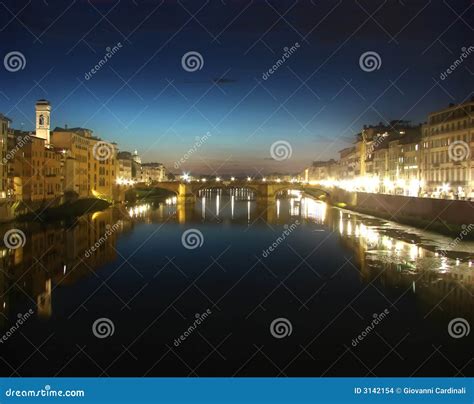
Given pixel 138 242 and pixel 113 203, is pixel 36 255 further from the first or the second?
pixel 113 203

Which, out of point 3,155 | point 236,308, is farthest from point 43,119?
point 236,308

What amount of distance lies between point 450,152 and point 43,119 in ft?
86.2

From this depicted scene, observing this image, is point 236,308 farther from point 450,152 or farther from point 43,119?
point 43,119

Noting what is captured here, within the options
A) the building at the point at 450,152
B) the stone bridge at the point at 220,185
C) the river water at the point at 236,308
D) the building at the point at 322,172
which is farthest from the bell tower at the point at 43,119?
the building at the point at 322,172

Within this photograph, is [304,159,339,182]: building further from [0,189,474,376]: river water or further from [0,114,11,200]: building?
[0,189,474,376]: river water

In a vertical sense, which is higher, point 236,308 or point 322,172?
point 322,172

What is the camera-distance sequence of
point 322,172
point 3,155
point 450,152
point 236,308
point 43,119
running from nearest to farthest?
point 236,308
point 3,155
point 450,152
point 43,119
point 322,172

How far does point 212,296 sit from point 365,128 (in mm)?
48021

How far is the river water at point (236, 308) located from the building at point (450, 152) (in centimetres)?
961

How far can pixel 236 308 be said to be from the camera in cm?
1006

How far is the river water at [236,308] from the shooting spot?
714cm

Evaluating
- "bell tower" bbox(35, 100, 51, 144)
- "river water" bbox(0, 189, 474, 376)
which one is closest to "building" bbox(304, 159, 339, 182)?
"bell tower" bbox(35, 100, 51, 144)

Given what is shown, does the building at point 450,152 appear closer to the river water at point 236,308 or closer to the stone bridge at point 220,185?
the river water at point 236,308
